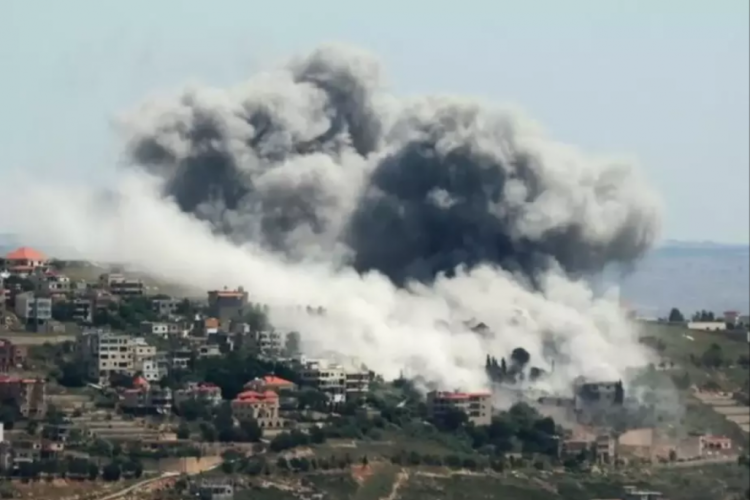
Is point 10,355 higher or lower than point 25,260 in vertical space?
lower

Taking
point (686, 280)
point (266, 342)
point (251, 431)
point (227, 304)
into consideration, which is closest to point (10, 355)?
point (251, 431)

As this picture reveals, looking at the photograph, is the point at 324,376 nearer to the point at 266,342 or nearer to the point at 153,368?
the point at 266,342

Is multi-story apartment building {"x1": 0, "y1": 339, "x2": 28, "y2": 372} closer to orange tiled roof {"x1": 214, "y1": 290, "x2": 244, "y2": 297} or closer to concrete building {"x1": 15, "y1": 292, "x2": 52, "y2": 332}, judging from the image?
concrete building {"x1": 15, "y1": 292, "x2": 52, "y2": 332}

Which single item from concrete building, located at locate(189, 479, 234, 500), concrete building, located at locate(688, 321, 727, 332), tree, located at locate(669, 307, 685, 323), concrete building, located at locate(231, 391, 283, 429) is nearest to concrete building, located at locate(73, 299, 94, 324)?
concrete building, located at locate(231, 391, 283, 429)

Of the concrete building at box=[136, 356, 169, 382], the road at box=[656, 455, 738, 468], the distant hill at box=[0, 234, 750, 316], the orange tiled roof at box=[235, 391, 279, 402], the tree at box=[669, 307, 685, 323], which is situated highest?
the distant hill at box=[0, 234, 750, 316]

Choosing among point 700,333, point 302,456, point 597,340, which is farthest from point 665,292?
point 302,456

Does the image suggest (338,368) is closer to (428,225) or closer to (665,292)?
(428,225)
